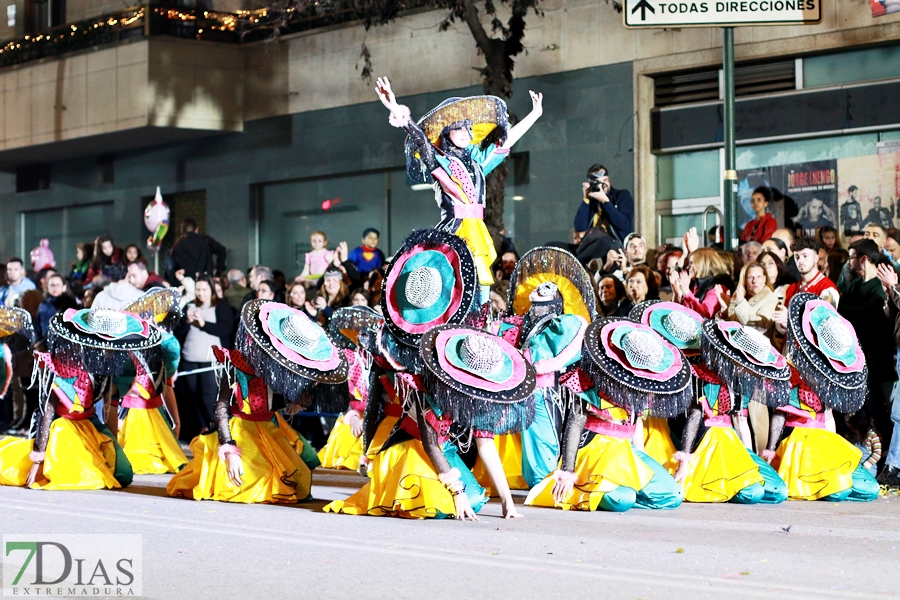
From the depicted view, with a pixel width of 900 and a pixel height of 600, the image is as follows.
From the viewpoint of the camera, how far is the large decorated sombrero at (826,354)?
29.6ft

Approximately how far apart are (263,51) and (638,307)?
12.4 meters

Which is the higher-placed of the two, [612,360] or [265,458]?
[612,360]

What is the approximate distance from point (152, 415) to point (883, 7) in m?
8.39

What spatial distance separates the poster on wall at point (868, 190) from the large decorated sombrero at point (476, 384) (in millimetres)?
7808

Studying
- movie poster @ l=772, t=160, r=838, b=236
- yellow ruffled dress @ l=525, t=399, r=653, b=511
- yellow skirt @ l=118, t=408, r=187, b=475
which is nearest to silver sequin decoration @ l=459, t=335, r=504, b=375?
yellow ruffled dress @ l=525, t=399, r=653, b=511

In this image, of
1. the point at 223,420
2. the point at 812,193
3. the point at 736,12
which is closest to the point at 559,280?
the point at 223,420

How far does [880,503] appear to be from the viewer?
8992 mm

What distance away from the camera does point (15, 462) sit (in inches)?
393

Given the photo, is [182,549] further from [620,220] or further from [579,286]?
[620,220]

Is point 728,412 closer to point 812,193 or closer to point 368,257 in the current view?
point 368,257

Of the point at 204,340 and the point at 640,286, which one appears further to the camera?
the point at 204,340

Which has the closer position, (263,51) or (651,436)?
(651,436)

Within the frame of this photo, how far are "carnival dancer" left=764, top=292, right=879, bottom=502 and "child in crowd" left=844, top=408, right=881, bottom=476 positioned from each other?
81cm

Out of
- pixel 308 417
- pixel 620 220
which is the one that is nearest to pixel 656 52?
pixel 620 220
